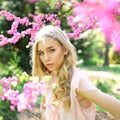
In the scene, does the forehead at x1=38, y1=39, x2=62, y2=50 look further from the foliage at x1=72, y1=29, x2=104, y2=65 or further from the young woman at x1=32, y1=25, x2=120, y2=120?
the foliage at x1=72, y1=29, x2=104, y2=65

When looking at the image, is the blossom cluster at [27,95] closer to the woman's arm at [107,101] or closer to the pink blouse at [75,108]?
the woman's arm at [107,101]

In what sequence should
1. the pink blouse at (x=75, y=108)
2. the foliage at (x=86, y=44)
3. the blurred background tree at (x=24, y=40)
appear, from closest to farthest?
the pink blouse at (x=75, y=108) < the blurred background tree at (x=24, y=40) < the foliage at (x=86, y=44)

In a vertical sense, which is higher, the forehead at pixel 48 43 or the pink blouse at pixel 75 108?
the forehead at pixel 48 43

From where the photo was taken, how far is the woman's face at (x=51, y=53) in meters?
2.22

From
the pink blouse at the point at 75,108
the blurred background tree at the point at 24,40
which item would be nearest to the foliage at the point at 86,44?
the blurred background tree at the point at 24,40

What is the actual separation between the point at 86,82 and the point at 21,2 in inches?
525

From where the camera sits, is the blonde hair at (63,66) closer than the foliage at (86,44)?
Yes

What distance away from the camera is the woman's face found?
2221 mm

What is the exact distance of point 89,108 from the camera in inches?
91.6

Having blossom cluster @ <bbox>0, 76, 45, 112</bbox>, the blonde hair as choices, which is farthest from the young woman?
blossom cluster @ <bbox>0, 76, 45, 112</bbox>

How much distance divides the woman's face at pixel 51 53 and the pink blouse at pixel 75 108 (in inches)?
5.1

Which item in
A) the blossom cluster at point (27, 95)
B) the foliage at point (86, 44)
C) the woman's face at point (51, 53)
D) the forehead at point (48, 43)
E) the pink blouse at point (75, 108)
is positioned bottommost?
the foliage at point (86, 44)

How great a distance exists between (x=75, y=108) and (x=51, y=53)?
37 cm

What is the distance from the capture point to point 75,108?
2275 millimetres
